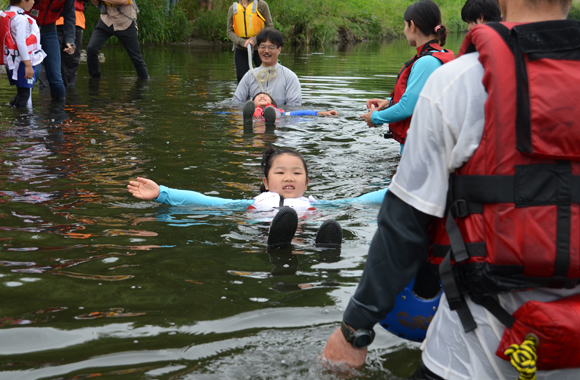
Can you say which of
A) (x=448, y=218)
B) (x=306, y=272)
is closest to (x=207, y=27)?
(x=306, y=272)

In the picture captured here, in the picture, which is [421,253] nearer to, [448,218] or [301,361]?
[448,218]

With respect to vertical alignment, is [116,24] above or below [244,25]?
above

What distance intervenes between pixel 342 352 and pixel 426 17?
4.41 m

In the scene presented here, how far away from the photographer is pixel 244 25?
12344 mm

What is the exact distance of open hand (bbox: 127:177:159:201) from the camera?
200 inches

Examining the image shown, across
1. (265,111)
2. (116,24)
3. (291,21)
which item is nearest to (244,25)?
(116,24)

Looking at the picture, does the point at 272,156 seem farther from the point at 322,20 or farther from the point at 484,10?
the point at 322,20

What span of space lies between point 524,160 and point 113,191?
4573mm

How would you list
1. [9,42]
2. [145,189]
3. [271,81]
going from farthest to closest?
1. [271,81]
2. [9,42]
3. [145,189]

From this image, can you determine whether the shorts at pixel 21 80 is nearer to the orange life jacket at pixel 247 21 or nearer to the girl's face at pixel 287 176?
the orange life jacket at pixel 247 21

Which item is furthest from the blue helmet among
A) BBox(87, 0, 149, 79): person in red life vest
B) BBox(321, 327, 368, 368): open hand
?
BBox(87, 0, 149, 79): person in red life vest

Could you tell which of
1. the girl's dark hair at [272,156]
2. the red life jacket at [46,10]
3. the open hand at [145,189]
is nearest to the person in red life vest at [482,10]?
the girl's dark hair at [272,156]

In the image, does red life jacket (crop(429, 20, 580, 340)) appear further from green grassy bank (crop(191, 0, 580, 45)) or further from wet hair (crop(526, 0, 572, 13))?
green grassy bank (crop(191, 0, 580, 45))

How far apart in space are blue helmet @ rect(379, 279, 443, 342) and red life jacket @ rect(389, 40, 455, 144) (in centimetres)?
367
